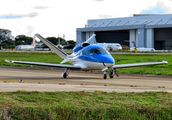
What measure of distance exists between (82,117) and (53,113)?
809 millimetres

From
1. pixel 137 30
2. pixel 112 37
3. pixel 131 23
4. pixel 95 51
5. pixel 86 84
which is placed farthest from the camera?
pixel 112 37

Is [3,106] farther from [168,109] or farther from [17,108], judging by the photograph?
[168,109]

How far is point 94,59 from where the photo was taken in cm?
2383

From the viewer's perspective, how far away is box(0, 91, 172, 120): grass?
29.1 feet

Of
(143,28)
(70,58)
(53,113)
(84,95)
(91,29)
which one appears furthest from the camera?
(91,29)

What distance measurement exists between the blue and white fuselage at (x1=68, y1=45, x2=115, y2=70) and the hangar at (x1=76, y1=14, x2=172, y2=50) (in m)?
88.0

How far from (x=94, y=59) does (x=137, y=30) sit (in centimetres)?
9545

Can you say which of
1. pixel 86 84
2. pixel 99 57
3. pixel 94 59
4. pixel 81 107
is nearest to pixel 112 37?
pixel 94 59

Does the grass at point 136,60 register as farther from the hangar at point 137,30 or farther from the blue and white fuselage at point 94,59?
the hangar at point 137,30

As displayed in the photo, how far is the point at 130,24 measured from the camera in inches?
4675

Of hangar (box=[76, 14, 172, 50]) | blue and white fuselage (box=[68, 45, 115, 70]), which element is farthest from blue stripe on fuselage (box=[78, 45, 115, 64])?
hangar (box=[76, 14, 172, 50])

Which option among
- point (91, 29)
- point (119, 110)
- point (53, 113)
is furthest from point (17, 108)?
point (91, 29)

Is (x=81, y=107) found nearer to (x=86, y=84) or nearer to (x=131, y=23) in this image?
(x=86, y=84)

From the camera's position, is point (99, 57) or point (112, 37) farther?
point (112, 37)
